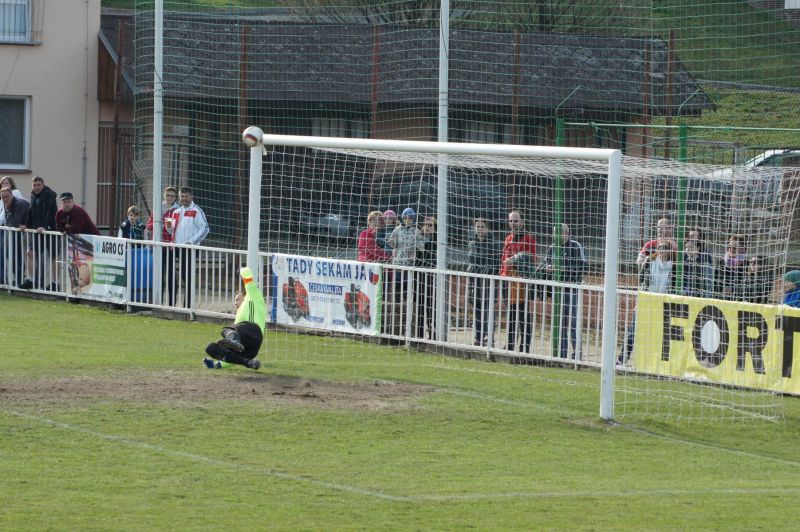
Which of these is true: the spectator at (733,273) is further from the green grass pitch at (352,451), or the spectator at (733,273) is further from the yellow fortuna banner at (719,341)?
the green grass pitch at (352,451)

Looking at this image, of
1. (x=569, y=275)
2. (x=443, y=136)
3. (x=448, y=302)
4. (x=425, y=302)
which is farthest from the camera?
(x=443, y=136)

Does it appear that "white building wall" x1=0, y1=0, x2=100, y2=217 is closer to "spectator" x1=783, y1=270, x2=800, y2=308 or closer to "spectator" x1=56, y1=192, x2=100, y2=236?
"spectator" x1=56, y1=192, x2=100, y2=236

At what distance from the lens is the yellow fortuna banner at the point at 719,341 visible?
13570 mm

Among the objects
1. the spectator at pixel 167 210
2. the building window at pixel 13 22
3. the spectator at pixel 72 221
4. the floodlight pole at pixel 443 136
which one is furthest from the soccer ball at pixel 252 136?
the building window at pixel 13 22

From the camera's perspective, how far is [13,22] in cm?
3155

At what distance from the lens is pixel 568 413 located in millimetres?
12766

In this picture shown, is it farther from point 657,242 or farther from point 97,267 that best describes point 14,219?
point 657,242

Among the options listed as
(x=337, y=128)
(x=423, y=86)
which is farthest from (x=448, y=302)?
(x=337, y=128)

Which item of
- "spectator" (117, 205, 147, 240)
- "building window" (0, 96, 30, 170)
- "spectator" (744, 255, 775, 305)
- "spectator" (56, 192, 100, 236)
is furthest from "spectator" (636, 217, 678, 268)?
"building window" (0, 96, 30, 170)

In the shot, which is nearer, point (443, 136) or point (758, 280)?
point (758, 280)

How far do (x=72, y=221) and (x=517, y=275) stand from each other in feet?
27.3

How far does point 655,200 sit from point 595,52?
7382 mm

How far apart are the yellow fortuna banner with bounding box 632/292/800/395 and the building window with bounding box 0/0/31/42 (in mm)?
21280

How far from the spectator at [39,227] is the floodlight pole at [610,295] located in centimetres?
1196
